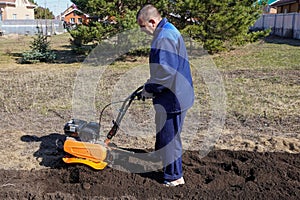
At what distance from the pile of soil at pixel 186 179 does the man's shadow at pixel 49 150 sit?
0.10 feet

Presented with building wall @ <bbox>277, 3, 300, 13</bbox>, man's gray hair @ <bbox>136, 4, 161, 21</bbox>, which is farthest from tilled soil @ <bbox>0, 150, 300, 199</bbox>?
building wall @ <bbox>277, 3, 300, 13</bbox>

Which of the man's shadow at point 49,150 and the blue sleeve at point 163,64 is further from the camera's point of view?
the man's shadow at point 49,150

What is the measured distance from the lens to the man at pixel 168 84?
322 cm

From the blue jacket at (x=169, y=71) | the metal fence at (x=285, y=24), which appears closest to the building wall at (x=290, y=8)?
the metal fence at (x=285, y=24)

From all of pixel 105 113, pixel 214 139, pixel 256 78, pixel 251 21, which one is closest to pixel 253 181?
pixel 214 139

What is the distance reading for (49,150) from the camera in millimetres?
4789

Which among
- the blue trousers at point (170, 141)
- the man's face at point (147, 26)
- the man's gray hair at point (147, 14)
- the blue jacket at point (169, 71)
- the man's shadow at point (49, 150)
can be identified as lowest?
the man's shadow at point (49, 150)

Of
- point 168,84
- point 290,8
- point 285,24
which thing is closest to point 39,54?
point 168,84

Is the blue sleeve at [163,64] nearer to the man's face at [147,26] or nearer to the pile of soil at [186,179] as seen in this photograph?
the man's face at [147,26]

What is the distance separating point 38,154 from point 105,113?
2.13 meters

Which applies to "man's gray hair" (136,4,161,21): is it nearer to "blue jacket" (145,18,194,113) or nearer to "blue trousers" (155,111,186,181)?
"blue jacket" (145,18,194,113)

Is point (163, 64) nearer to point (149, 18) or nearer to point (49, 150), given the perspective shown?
point (149, 18)

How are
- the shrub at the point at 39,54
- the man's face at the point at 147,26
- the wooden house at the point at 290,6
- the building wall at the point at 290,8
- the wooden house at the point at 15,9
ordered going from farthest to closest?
1. the wooden house at the point at 15,9
2. the building wall at the point at 290,8
3. the wooden house at the point at 290,6
4. the shrub at the point at 39,54
5. the man's face at the point at 147,26

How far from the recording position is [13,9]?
44531mm
